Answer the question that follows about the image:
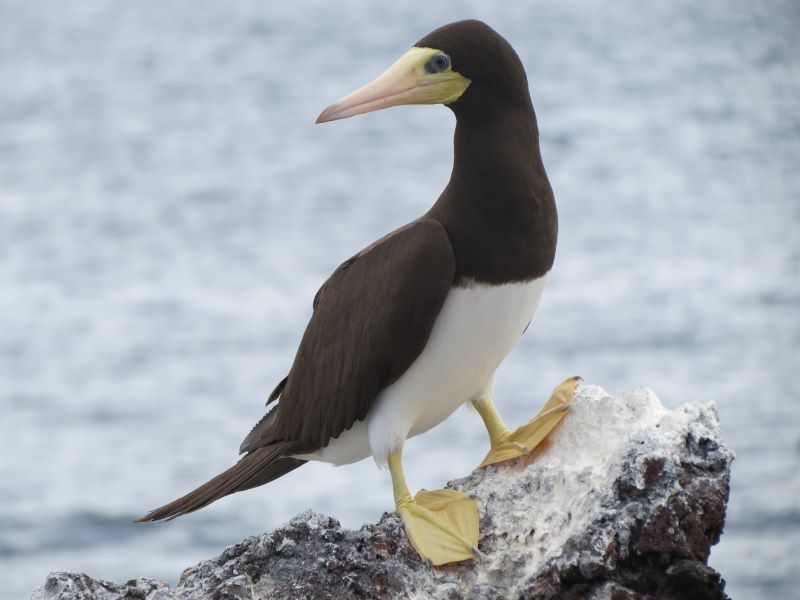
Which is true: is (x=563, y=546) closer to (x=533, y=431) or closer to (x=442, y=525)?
(x=442, y=525)

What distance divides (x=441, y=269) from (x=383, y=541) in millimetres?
978

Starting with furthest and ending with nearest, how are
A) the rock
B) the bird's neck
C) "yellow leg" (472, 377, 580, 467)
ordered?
"yellow leg" (472, 377, 580, 467) < the bird's neck < the rock

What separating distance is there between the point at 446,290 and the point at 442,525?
2.77 ft

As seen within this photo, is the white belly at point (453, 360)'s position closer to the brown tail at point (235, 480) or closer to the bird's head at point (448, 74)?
the brown tail at point (235, 480)

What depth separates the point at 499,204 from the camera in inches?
191

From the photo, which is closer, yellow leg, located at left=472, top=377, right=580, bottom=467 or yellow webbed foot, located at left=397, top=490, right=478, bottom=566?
yellow webbed foot, located at left=397, top=490, right=478, bottom=566

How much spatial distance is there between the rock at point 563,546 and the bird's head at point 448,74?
1.31m

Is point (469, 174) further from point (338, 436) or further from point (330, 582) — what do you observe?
Result: point (330, 582)

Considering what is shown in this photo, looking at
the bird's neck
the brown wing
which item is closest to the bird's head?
the bird's neck

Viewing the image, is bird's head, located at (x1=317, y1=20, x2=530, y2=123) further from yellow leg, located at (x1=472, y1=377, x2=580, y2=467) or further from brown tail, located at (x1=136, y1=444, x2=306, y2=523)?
brown tail, located at (x1=136, y1=444, x2=306, y2=523)

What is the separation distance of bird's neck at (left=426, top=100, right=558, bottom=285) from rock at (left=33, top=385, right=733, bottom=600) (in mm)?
712

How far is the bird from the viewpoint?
4.85m

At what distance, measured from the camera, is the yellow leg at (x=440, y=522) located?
4.62 metres

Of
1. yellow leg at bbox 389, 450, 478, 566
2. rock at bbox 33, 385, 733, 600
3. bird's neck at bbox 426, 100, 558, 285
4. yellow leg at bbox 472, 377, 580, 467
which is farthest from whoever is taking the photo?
yellow leg at bbox 472, 377, 580, 467
